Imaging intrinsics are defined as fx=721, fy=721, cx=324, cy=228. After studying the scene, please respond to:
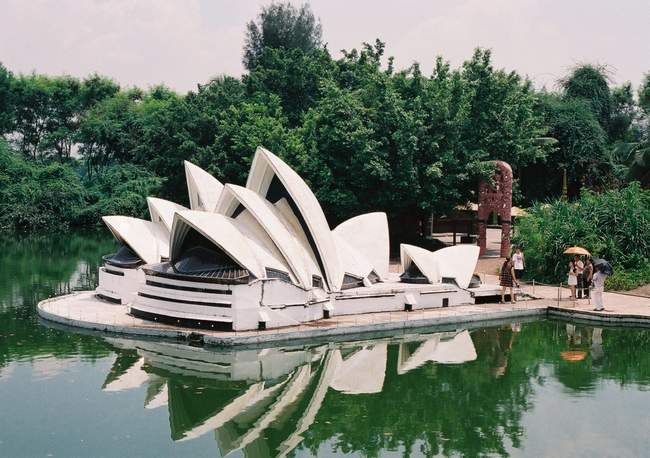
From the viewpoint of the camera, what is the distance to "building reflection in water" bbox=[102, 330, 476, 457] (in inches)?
484

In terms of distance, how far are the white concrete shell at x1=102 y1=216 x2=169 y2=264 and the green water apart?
3704 mm

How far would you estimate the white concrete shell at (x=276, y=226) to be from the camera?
19.5m

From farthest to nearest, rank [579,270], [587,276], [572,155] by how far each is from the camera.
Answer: [572,155], [587,276], [579,270]

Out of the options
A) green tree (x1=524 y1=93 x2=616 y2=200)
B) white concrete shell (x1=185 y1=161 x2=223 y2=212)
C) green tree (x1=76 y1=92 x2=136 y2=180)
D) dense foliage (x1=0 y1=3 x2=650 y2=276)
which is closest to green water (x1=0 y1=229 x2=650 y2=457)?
white concrete shell (x1=185 y1=161 x2=223 y2=212)

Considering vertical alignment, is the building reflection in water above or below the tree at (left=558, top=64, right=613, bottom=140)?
below

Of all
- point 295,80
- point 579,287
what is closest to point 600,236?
point 579,287

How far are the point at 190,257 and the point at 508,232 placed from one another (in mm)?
17226

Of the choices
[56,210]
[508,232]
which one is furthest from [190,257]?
[56,210]

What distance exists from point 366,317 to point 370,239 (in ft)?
15.2

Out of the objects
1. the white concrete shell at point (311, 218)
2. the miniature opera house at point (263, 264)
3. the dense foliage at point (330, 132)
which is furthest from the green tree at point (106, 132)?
the white concrete shell at point (311, 218)

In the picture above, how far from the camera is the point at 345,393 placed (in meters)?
14.4

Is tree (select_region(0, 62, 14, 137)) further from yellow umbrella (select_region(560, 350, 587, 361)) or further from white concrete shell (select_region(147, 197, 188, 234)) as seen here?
yellow umbrella (select_region(560, 350, 587, 361))

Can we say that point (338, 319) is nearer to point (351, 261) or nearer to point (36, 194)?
point (351, 261)

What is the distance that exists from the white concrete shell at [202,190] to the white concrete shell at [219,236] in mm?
4173
